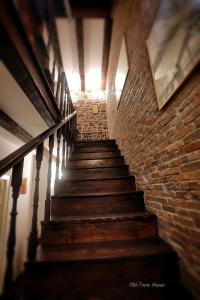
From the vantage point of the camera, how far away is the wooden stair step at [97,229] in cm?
134

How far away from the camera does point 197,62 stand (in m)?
0.86

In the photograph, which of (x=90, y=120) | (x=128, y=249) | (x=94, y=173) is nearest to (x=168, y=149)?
(x=128, y=249)

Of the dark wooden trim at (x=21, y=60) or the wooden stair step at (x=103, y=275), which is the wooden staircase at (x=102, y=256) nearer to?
the wooden stair step at (x=103, y=275)

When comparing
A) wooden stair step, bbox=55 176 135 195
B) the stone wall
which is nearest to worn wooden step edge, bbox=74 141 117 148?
wooden stair step, bbox=55 176 135 195

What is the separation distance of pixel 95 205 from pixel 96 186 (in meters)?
0.35

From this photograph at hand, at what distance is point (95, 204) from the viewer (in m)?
1.72

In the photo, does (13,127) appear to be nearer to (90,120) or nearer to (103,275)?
(103,275)

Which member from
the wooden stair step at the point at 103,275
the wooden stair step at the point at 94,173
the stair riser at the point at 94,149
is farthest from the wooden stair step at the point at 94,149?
the wooden stair step at the point at 103,275

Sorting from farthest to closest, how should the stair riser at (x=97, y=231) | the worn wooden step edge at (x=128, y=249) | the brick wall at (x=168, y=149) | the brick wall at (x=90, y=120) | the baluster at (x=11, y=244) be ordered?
the brick wall at (x=90, y=120)
the stair riser at (x=97, y=231)
the worn wooden step edge at (x=128, y=249)
the brick wall at (x=168, y=149)
the baluster at (x=11, y=244)

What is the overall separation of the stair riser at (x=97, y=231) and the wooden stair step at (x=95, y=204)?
0.27 metres

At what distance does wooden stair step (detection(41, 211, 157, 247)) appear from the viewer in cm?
134

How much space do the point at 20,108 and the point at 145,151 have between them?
1.55 meters

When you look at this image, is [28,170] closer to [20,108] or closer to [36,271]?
[20,108]

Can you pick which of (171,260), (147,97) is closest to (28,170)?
(147,97)
